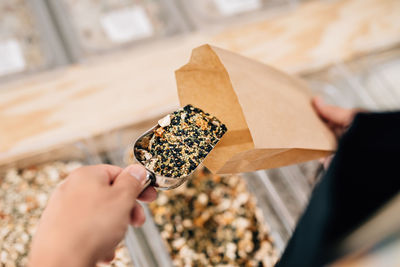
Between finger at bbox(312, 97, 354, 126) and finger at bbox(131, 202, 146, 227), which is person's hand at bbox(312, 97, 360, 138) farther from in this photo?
finger at bbox(131, 202, 146, 227)

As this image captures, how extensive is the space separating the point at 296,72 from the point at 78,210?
46.5 inches

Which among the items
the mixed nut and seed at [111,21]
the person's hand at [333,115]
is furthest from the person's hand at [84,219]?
the mixed nut and seed at [111,21]

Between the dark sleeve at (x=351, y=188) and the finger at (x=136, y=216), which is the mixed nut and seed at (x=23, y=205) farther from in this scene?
the dark sleeve at (x=351, y=188)

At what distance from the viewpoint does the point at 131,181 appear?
0.63 meters

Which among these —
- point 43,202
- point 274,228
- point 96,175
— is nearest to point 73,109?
point 43,202

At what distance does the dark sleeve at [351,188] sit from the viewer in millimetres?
462

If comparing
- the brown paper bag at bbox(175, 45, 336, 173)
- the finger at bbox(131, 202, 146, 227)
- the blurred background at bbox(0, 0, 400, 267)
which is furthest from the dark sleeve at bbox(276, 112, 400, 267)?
the blurred background at bbox(0, 0, 400, 267)

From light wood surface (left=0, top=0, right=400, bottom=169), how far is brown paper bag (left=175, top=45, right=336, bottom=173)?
46 cm

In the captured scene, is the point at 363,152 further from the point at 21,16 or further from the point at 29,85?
the point at 21,16

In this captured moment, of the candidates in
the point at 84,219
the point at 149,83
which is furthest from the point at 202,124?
the point at 149,83

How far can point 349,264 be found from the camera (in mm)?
368

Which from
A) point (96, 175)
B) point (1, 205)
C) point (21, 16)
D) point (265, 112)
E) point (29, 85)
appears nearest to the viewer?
point (96, 175)

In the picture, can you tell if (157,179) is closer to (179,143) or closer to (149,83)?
(179,143)

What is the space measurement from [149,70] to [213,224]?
2.45ft
